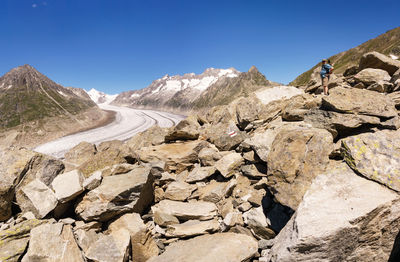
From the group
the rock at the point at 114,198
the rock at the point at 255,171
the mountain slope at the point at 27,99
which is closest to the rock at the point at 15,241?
the rock at the point at 114,198

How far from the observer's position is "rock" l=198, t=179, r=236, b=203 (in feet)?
29.4

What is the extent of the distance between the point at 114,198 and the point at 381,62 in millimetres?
19591

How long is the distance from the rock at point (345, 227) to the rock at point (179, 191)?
5.48 metres

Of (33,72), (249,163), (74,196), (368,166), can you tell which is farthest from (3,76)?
(368,166)

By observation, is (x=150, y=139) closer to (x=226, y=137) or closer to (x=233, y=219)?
(x=226, y=137)

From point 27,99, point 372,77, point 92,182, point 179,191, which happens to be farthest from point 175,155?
point 27,99

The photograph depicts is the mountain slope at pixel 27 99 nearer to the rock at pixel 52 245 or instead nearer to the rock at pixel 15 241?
the rock at pixel 15 241

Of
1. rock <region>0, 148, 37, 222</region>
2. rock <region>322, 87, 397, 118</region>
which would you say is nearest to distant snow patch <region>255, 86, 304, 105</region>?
rock <region>322, 87, 397, 118</region>

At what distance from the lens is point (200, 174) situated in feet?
35.3

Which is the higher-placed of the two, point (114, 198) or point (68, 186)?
point (68, 186)

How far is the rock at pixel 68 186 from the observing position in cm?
809

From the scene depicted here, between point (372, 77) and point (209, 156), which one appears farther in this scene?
point (372, 77)

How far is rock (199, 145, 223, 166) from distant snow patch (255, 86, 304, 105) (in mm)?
5038

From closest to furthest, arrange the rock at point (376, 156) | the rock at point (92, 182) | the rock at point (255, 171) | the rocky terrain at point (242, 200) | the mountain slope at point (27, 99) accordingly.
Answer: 1. the rocky terrain at point (242, 200)
2. the rock at point (376, 156)
3. the rock at point (92, 182)
4. the rock at point (255, 171)
5. the mountain slope at point (27, 99)
